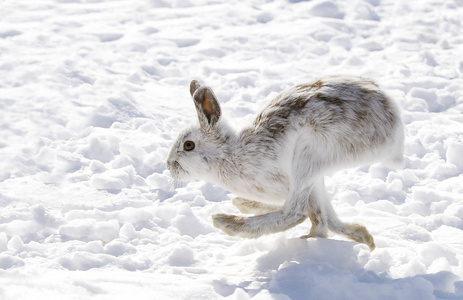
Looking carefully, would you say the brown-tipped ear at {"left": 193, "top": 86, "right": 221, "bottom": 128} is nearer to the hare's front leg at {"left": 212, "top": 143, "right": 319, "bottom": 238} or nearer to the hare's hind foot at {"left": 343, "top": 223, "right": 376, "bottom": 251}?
the hare's front leg at {"left": 212, "top": 143, "right": 319, "bottom": 238}

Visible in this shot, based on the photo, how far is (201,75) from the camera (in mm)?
7418

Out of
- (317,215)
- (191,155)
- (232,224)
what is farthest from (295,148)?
(191,155)

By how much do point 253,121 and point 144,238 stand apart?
3.38 ft

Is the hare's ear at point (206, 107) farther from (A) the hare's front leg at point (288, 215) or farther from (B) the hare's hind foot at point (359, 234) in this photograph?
(B) the hare's hind foot at point (359, 234)

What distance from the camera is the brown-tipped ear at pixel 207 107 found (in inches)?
166

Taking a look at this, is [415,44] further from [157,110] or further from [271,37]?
[157,110]

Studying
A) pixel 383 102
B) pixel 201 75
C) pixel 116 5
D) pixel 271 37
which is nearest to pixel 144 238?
pixel 383 102

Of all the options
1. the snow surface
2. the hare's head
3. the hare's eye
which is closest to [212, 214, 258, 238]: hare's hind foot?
the snow surface

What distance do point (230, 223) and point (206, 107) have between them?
0.74 m

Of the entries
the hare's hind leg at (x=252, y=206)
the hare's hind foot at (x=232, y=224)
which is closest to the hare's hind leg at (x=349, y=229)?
the hare's hind leg at (x=252, y=206)

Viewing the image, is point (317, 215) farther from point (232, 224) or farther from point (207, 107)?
point (207, 107)

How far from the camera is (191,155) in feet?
14.3

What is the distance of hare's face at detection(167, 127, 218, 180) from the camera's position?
4312 millimetres

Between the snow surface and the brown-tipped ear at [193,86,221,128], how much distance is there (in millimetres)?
741
